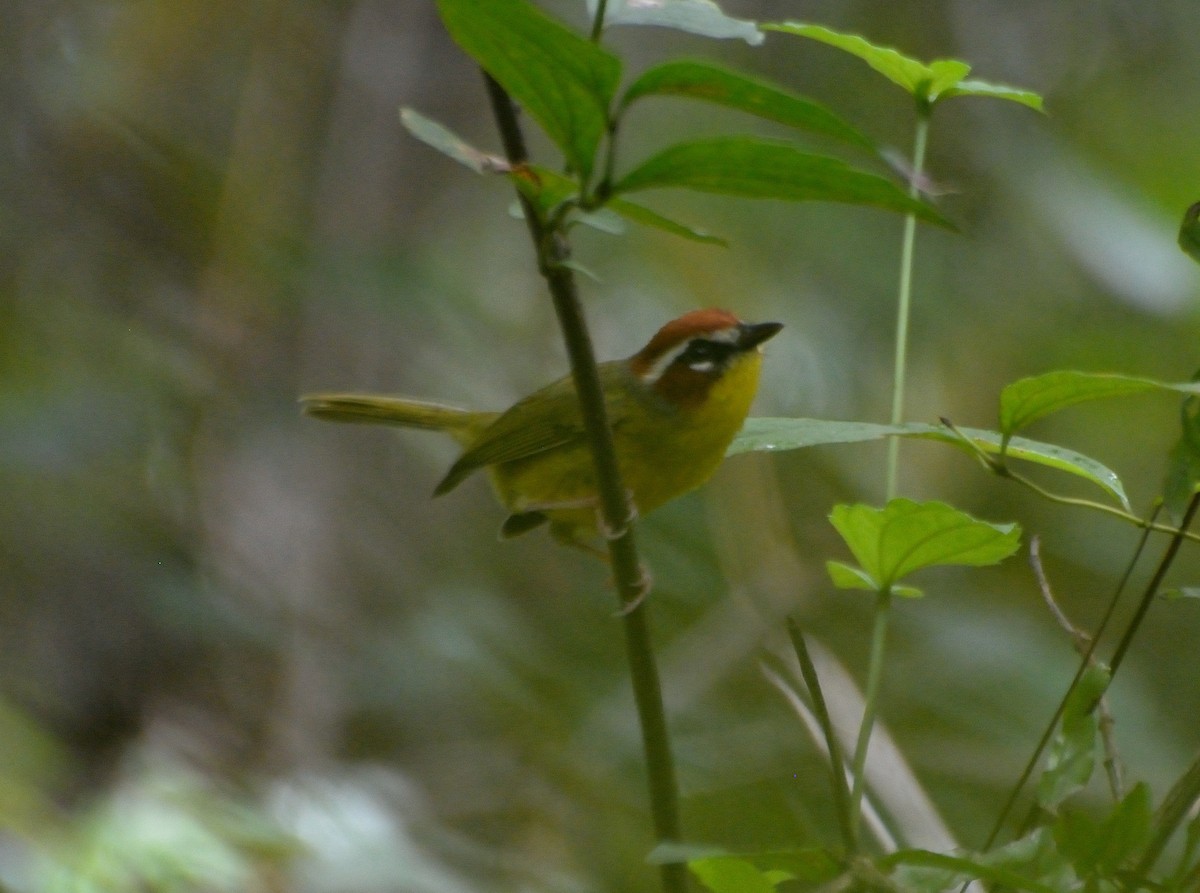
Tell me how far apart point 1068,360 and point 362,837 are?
2520 millimetres

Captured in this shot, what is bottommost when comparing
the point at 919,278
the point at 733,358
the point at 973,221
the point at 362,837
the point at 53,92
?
the point at 362,837

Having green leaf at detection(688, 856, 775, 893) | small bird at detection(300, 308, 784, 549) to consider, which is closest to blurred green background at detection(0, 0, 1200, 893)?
small bird at detection(300, 308, 784, 549)

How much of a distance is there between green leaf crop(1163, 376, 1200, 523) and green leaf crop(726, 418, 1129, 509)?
4 centimetres

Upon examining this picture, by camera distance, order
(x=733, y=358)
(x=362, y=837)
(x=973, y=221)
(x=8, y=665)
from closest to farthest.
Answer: (x=733, y=358) → (x=362, y=837) → (x=8, y=665) → (x=973, y=221)

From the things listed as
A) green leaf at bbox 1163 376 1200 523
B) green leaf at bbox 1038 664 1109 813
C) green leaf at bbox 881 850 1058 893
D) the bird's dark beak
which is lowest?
green leaf at bbox 881 850 1058 893

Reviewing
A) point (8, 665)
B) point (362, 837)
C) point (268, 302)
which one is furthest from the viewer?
point (268, 302)

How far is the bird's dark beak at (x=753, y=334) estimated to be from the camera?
9.01 feet

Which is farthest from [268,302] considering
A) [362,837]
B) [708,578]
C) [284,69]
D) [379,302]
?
[362,837]

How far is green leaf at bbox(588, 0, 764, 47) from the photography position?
95 centimetres

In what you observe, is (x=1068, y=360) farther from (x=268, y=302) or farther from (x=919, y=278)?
(x=268, y=302)

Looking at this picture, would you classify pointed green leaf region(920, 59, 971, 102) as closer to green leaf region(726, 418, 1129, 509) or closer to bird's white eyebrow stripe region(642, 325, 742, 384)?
green leaf region(726, 418, 1129, 509)

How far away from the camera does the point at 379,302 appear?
4250 millimetres

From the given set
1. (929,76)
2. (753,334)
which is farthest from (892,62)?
(753,334)

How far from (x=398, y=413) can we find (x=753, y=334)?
1149 mm
